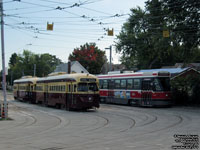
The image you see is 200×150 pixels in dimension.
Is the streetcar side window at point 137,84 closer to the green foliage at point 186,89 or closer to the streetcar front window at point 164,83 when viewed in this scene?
the streetcar front window at point 164,83

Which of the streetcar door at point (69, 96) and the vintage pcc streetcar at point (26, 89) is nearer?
the streetcar door at point (69, 96)

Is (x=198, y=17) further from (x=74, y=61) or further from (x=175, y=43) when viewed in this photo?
(x=74, y=61)

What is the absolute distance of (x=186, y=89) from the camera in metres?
30.8

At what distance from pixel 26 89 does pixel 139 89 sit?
17662 millimetres

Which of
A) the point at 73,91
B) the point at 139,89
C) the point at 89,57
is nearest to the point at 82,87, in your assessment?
the point at 73,91

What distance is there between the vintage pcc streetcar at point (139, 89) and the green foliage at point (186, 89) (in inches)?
132

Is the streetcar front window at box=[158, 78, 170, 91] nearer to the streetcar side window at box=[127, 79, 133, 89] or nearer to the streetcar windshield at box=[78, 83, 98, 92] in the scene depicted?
the streetcar side window at box=[127, 79, 133, 89]

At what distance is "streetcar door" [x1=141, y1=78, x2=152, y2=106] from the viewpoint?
1082 inches

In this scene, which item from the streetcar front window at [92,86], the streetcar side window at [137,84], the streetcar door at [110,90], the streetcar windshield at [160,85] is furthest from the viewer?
the streetcar door at [110,90]

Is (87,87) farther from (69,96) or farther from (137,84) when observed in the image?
(137,84)

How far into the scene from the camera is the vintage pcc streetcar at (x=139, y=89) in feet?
88.8

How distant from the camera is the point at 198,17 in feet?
83.7

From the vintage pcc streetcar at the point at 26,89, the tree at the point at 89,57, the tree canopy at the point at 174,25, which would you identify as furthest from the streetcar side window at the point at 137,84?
the tree at the point at 89,57

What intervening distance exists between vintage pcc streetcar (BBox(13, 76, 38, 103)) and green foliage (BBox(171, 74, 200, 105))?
16.2m
